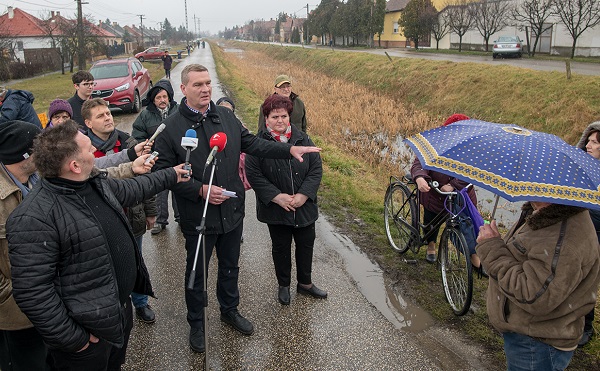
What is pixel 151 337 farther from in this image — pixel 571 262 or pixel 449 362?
pixel 571 262

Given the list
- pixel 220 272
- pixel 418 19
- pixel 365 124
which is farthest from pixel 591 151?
pixel 418 19

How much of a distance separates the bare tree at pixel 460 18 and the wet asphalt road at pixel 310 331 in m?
35.8

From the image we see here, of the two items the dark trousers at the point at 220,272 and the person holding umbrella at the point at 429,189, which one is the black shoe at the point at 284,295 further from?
the person holding umbrella at the point at 429,189

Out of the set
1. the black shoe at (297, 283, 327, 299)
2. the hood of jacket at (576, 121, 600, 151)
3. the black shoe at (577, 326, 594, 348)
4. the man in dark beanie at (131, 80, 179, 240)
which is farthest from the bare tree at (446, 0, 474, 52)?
the black shoe at (297, 283, 327, 299)

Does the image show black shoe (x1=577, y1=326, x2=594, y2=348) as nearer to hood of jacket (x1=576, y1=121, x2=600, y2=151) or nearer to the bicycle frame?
the bicycle frame

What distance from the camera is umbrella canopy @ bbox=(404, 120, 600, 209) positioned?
86.0 inches

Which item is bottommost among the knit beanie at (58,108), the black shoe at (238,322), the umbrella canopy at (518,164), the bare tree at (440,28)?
the black shoe at (238,322)

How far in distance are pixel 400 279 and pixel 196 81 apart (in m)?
2.92

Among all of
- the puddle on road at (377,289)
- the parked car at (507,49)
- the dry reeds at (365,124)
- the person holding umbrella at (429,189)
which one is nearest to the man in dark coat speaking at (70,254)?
the puddle on road at (377,289)

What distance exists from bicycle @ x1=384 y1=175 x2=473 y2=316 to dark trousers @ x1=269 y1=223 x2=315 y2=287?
1.34 m

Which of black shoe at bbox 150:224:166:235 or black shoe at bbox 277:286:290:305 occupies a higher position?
black shoe at bbox 150:224:166:235

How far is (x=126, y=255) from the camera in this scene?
2.46m

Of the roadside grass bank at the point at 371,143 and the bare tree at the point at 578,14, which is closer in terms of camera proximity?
the roadside grass bank at the point at 371,143

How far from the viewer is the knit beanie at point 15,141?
238cm
